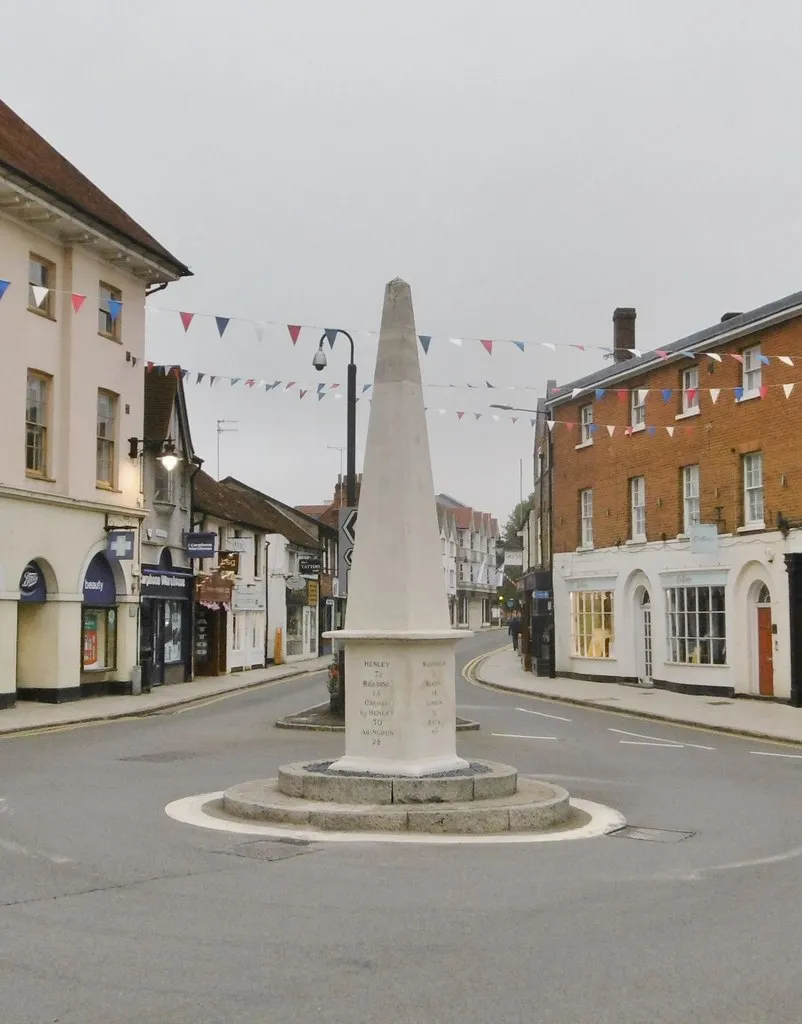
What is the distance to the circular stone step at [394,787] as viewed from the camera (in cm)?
1054

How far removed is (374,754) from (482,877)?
3262mm

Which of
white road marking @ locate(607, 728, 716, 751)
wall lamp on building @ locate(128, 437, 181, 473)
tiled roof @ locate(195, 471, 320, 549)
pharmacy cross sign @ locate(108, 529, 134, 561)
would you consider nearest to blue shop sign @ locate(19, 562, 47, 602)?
pharmacy cross sign @ locate(108, 529, 134, 561)

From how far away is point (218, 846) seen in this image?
→ 9.23 m

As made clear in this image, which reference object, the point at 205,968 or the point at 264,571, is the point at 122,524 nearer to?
the point at 264,571

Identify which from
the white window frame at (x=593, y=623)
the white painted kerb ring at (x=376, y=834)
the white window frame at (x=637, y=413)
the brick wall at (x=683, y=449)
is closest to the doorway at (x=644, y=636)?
the white window frame at (x=593, y=623)

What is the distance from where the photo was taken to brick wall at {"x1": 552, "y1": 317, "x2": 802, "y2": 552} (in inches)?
1049

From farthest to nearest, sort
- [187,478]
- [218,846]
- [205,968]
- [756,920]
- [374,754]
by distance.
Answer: [187,478]
[374,754]
[218,846]
[756,920]
[205,968]

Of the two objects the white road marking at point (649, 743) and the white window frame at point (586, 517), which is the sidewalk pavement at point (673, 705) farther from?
the white window frame at point (586, 517)

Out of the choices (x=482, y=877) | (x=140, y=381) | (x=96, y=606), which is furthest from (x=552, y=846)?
(x=140, y=381)

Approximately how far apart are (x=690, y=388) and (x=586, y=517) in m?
7.30

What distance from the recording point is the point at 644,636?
33.5 metres

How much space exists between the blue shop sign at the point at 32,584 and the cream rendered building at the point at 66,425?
4 centimetres

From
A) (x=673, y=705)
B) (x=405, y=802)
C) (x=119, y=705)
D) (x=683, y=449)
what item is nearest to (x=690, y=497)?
(x=683, y=449)

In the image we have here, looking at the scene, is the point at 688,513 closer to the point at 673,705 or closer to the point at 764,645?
the point at 764,645
